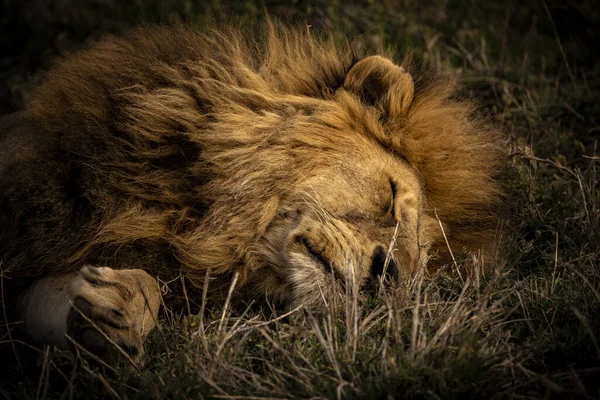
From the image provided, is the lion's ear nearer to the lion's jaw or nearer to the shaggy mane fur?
the shaggy mane fur

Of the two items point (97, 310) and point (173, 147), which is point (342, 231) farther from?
point (97, 310)

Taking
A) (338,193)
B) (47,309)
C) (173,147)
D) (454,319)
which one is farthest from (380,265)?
(47,309)

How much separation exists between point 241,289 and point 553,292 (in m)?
1.40

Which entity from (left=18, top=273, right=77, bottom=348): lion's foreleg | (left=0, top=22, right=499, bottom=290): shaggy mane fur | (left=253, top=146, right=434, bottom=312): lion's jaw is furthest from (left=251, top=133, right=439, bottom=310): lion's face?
(left=18, top=273, right=77, bottom=348): lion's foreleg

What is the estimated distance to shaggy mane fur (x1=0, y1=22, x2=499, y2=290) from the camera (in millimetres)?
2955

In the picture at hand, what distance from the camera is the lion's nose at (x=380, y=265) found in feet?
9.74

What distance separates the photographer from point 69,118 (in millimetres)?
3148

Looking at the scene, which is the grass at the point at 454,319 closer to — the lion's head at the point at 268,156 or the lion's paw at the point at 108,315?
the lion's paw at the point at 108,315

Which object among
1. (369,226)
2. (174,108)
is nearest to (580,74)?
(369,226)

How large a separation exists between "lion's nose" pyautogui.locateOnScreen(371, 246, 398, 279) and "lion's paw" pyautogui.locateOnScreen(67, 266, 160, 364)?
97 centimetres

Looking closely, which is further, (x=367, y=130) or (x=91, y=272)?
(x=367, y=130)

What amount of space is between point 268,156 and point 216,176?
10.0 inches

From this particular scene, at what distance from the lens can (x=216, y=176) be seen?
3.02 metres

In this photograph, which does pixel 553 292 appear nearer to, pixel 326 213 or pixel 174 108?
pixel 326 213
